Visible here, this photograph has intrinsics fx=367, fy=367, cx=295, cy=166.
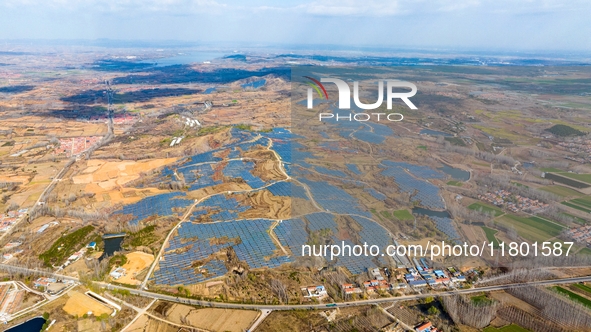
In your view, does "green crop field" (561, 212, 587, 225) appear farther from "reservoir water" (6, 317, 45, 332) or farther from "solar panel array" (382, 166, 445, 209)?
"reservoir water" (6, 317, 45, 332)

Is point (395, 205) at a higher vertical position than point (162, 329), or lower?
higher

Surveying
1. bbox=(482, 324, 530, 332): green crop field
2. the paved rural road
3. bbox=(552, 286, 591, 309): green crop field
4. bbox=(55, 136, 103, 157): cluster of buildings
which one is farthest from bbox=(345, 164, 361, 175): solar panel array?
bbox=(55, 136, 103, 157): cluster of buildings

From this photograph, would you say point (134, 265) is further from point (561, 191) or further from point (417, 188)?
point (561, 191)

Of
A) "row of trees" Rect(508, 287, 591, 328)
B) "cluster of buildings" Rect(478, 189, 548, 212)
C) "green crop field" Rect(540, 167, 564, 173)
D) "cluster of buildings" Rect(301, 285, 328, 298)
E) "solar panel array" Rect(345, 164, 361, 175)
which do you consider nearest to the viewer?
"row of trees" Rect(508, 287, 591, 328)

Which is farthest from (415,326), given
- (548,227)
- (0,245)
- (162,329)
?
(0,245)

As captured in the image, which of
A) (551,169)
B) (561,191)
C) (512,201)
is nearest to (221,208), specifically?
(512,201)

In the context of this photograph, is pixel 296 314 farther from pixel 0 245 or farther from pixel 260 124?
pixel 260 124
